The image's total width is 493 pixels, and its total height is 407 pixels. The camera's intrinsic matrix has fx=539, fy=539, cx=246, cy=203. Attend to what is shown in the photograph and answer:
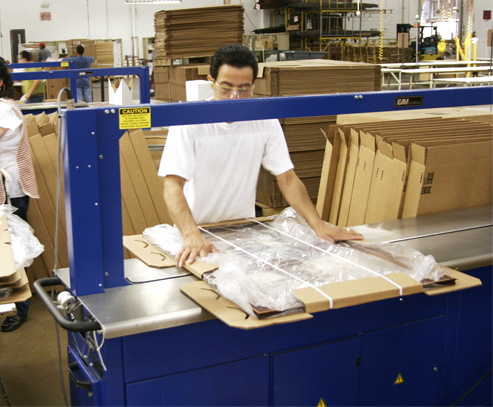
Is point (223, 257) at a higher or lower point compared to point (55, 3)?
lower

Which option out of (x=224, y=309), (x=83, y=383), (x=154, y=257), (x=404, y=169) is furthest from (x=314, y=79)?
(x=83, y=383)

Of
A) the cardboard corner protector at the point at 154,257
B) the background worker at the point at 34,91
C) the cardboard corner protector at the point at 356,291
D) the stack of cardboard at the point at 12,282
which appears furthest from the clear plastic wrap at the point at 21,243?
the background worker at the point at 34,91

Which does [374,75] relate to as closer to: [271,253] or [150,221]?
[150,221]

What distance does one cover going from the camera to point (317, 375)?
2004mm

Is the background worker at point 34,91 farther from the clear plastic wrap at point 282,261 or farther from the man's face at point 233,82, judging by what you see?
the clear plastic wrap at point 282,261

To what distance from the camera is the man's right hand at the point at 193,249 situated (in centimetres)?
206

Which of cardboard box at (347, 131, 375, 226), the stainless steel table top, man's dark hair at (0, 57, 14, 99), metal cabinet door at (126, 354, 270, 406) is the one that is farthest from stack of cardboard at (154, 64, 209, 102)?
metal cabinet door at (126, 354, 270, 406)

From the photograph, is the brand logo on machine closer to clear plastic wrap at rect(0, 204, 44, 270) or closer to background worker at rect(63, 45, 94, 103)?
clear plastic wrap at rect(0, 204, 44, 270)

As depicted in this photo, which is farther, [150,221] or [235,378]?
[150,221]

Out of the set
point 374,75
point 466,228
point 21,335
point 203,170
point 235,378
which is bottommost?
point 21,335

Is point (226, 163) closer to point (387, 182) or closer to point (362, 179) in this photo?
point (387, 182)

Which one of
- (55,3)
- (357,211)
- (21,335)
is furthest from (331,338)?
(55,3)

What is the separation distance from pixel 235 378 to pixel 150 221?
108 inches

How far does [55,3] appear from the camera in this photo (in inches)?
603
